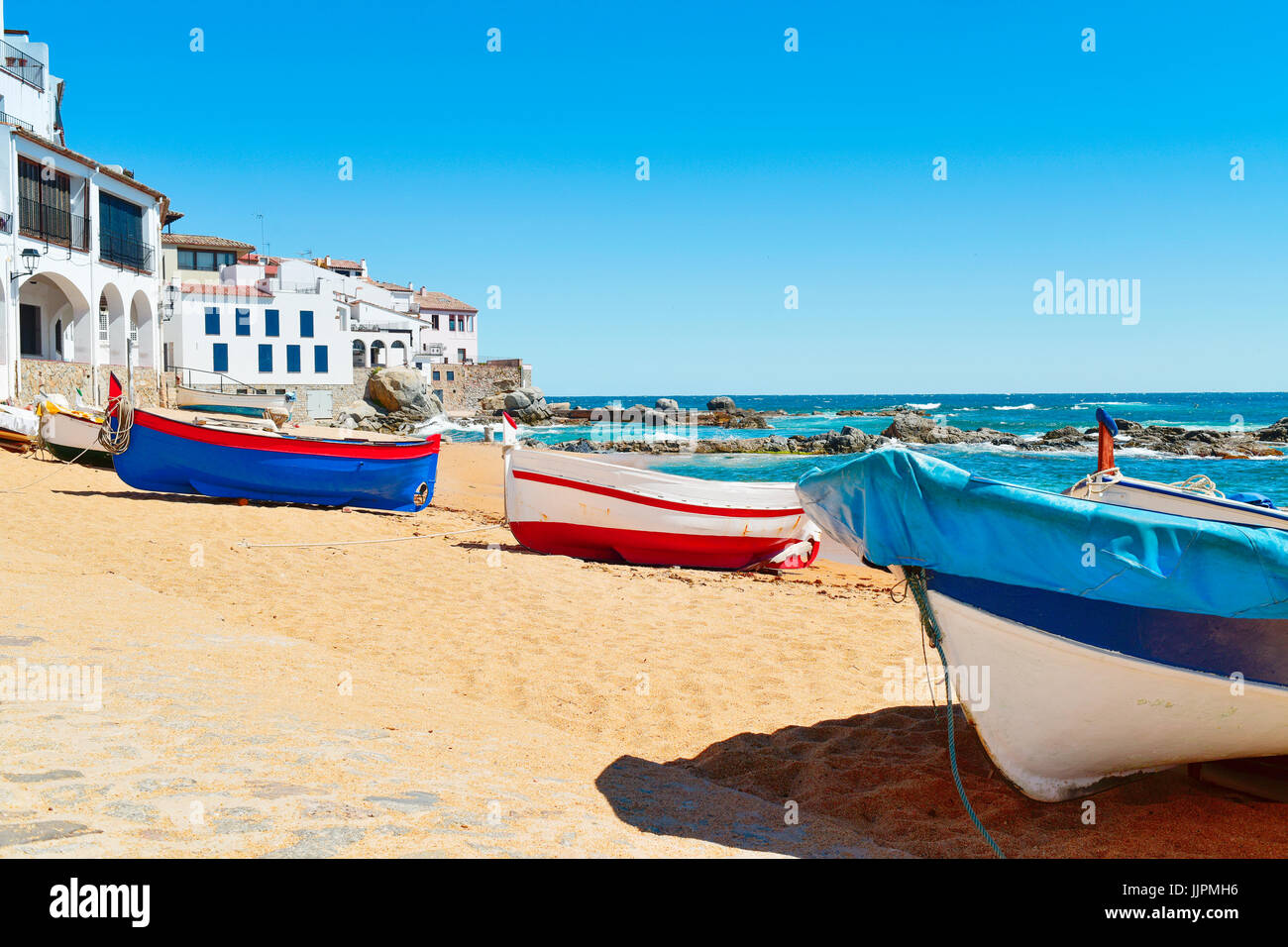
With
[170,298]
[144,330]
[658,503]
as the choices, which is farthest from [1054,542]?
[170,298]

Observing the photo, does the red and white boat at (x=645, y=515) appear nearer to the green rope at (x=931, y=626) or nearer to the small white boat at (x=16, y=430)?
the green rope at (x=931, y=626)

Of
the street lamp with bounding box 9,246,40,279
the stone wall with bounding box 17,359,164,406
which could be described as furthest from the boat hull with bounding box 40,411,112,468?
the street lamp with bounding box 9,246,40,279

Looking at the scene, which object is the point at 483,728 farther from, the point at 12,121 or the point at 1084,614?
the point at 12,121

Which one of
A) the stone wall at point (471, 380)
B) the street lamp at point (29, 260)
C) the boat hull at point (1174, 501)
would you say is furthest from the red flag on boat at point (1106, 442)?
the stone wall at point (471, 380)

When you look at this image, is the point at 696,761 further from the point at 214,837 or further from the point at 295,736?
the point at 214,837

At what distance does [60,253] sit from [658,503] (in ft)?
81.2

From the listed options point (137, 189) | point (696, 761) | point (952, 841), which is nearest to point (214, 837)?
point (696, 761)

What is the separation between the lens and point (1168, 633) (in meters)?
4.47

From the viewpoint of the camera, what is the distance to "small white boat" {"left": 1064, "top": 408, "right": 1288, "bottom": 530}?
16.4 feet

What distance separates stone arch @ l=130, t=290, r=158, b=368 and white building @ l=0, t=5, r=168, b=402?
0.04 meters

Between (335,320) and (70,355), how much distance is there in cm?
1909

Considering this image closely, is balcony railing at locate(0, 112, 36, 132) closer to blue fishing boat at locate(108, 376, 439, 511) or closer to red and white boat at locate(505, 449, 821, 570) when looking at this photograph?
blue fishing boat at locate(108, 376, 439, 511)

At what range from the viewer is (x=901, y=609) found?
405 inches

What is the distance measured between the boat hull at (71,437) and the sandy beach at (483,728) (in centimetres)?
856
